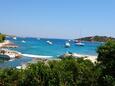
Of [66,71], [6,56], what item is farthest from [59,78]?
[6,56]

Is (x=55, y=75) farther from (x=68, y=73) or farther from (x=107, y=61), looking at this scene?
(x=107, y=61)

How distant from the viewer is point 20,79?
22.9m

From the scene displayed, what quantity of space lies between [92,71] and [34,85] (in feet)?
16.0

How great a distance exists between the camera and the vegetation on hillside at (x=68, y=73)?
70.1ft

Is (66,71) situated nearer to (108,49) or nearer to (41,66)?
(41,66)

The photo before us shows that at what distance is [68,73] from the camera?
72.7 ft

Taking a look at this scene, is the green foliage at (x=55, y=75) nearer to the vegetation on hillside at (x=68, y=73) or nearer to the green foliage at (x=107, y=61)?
the vegetation on hillside at (x=68, y=73)

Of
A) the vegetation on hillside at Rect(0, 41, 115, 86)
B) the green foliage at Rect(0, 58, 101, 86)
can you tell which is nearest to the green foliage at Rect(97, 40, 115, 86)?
the vegetation on hillside at Rect(0, 41, 115, 86)

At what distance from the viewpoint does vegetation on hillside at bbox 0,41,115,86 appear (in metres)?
21.4

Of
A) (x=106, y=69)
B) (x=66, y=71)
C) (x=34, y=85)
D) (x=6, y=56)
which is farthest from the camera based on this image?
(x=6, y=56)

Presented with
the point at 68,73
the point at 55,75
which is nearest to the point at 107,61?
the point at 68,73

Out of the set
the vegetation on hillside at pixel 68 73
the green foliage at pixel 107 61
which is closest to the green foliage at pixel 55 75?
the vegetation on hillside at pixel 68 73

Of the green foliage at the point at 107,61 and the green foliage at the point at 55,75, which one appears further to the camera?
the green foliage at the point at 107,61

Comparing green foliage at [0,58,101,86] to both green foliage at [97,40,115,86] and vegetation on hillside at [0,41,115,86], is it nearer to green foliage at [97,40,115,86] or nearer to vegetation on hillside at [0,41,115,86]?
vegetation on hillside at [0,41,115,86]
